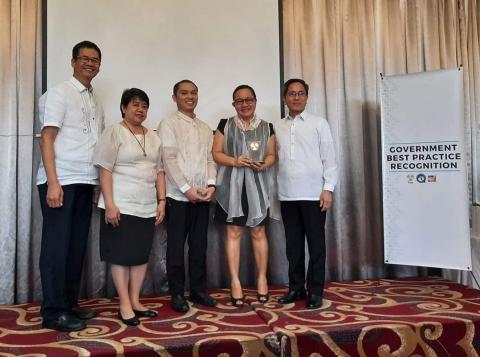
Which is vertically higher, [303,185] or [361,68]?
[361,68]

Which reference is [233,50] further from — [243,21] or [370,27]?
[370,27]

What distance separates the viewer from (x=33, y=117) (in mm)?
2594

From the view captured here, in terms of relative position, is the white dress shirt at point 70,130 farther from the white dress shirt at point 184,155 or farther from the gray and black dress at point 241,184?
the gray and black dress at point 241,184

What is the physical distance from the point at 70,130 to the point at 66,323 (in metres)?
0.95

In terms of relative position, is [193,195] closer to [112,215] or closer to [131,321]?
[112,215]

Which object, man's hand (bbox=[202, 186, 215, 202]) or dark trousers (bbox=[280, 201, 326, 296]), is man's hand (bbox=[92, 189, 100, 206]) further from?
dark trousers (bbox=[280, 201, 326, 296])

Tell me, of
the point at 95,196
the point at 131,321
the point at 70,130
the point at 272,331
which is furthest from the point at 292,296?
the point at 70,130

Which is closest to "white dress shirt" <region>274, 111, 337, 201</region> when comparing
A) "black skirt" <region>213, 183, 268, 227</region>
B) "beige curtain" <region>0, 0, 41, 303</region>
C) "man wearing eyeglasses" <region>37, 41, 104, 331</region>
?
"black skirt" <region>213, 183, 268, 227</region>

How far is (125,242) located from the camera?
6.57ft

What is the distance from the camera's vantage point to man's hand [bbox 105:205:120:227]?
1.96 metres

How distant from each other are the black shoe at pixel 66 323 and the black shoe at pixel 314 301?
1.21 m

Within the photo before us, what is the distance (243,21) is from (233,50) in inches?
9.2

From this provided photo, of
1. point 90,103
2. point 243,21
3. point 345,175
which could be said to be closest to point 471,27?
point 345,175

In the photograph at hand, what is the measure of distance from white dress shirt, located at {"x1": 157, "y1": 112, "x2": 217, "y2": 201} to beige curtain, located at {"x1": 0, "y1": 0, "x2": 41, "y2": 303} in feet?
3.22
